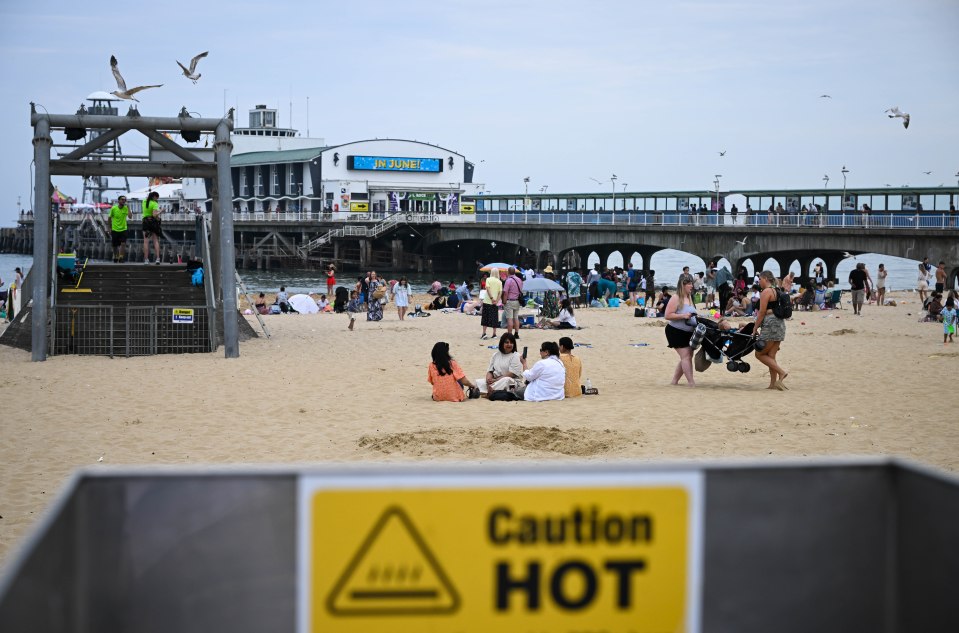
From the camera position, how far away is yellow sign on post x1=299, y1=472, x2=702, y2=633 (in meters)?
2.22

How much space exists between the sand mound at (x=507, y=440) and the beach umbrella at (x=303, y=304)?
66.8ft

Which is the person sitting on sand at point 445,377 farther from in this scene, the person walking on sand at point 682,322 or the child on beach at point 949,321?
the child on beach at point 949,321

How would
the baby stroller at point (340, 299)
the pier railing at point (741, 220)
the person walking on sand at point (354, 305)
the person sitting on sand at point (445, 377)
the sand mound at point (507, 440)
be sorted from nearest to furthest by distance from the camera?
the sand mound at point (507, 440) → the person sitting on sand at point (445, 377) → the person walking on sand at point (354, 305) → the baby stroller at point (340, 299) → the pier railing at point (741, 220)

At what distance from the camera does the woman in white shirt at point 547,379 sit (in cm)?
1197

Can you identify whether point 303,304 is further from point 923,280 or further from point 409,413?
point 409,413

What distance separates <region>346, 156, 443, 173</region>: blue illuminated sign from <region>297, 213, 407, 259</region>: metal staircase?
6.58 m

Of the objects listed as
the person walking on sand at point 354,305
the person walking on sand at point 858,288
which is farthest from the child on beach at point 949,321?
the person walking on sand at point 354,305

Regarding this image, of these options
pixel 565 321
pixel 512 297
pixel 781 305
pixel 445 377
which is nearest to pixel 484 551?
pixel 445 377

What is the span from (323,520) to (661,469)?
2.33 ft

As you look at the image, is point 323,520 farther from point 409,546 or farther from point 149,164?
point 149,164

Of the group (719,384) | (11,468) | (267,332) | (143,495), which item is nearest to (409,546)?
(143,495)

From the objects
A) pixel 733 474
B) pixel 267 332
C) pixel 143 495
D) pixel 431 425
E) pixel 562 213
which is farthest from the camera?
pixel 562 213

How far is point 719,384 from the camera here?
1345cm

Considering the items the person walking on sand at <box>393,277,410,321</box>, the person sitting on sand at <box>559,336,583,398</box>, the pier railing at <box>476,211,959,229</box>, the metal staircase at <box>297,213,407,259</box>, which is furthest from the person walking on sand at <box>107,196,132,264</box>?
the metal staircase at <box>297,213,407,259</box>
